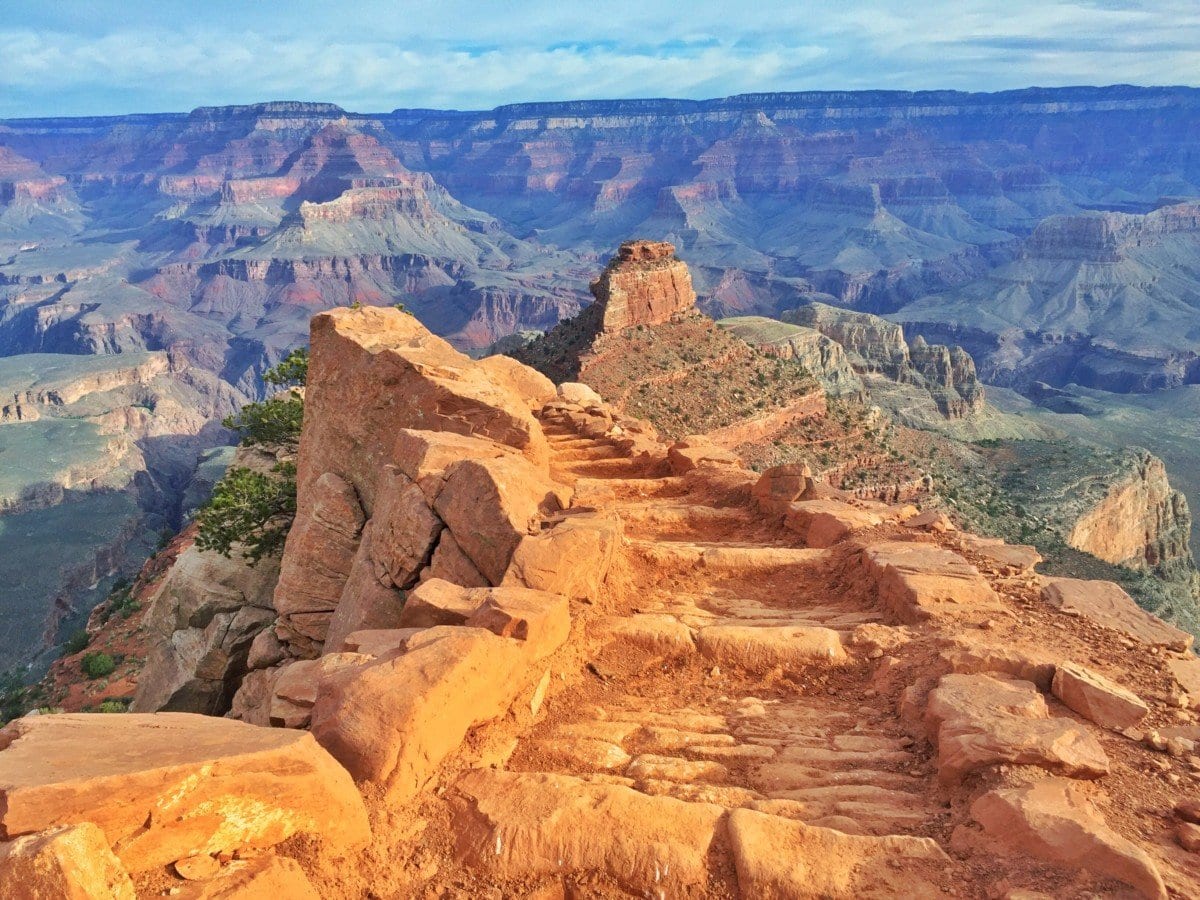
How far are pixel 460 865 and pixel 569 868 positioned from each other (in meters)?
1.03

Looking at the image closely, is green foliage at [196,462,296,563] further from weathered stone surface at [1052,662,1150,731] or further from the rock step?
weathered stone surface at [1052,662,1150,731]

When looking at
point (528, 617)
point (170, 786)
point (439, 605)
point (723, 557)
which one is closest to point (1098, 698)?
point (723, 557)

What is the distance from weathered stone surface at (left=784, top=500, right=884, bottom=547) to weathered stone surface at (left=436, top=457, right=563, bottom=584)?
513 cm

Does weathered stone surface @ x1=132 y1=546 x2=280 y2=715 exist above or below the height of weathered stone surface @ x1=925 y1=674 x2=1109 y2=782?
below

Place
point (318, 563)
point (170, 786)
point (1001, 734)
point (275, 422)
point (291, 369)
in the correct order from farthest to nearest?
point (291, 369) → point (275, 422) → point (318, 563) → point (1001, 734) → point (170, 786)

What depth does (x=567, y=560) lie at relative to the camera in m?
13.0

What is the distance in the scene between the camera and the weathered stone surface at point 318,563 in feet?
58.7

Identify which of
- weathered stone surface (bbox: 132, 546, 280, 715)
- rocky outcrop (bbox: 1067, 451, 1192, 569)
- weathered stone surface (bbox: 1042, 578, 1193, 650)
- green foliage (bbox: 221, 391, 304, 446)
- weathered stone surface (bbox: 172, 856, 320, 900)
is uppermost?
weathered stone surface (bbox: 172, 856, 320, 900)

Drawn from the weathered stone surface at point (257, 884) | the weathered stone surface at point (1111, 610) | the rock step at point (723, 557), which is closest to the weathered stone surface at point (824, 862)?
the weathered stone surface at point (257, 884)

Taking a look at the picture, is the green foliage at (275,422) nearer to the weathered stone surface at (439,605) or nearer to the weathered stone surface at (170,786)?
the weathered stone surface at (439,605)

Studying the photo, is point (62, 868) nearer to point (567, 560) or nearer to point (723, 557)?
point (567, 560)

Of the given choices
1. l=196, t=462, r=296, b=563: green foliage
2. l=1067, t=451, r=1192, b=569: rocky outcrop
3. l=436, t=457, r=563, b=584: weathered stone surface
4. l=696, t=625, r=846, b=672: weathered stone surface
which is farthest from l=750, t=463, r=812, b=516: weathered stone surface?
l=1067, t=451, r=1192, b=569: rocky outcrop

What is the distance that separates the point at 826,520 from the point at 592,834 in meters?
9.51

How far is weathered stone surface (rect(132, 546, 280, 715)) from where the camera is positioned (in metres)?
20.7
